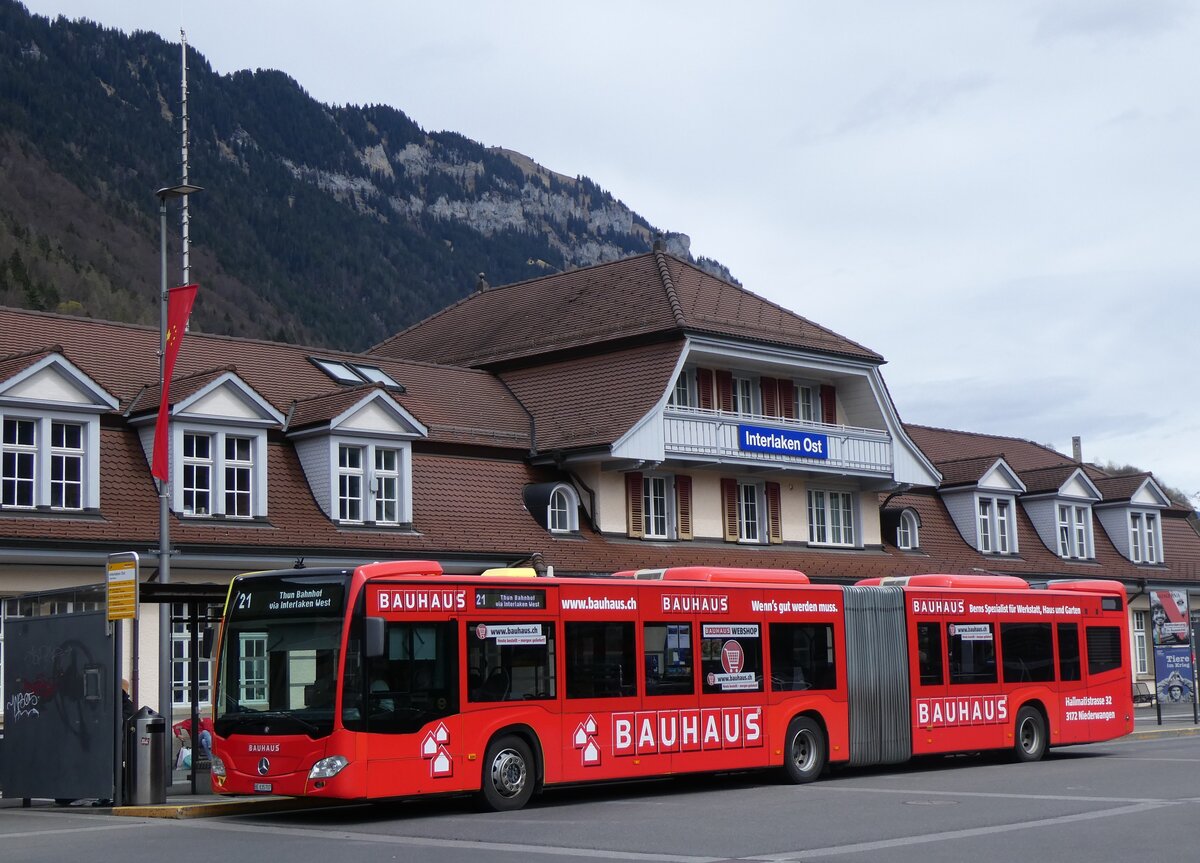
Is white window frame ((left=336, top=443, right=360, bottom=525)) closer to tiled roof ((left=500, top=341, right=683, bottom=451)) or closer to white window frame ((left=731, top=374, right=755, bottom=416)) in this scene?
tiled roof ((left=500, top=341, right=683, bottom=451))

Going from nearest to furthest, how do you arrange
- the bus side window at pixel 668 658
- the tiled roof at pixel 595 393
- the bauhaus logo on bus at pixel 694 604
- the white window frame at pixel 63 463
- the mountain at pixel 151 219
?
the bus side window at pixel 668 658 < the bauhaus logo on bus at pixel 694 604 < the white window frame at pixel 63 463 < the tiled roof at pixel 595 393 < the mountain at pixel 151 219

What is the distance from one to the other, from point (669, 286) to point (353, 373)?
25.3 feet

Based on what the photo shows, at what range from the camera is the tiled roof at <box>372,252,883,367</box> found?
37.1 metres

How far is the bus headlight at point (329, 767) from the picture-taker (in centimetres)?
1730

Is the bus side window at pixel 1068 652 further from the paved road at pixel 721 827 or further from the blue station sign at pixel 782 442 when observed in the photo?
the blue station sign at pixel 782 442

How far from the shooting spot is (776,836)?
596 inches

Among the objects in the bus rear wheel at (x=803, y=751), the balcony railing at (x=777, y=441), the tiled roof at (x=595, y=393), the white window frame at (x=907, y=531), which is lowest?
the bus rear wheel at (x=803, y=751)

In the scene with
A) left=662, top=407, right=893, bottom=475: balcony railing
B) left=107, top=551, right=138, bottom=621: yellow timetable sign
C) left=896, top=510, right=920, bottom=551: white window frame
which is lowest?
left=107, top=551, right=138, bottom=621: yellow timetable sign

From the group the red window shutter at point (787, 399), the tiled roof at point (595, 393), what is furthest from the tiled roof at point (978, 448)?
the tiled roof at point (595, 393)

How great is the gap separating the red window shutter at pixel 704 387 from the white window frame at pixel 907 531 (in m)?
8.05

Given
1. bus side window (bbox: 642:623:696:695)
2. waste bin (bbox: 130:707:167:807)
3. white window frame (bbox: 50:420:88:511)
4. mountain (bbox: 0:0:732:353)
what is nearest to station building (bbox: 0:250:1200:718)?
white window frame (bbox: 50:420:88:511)

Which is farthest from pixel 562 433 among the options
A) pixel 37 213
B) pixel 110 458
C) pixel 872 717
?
pixel 37 213

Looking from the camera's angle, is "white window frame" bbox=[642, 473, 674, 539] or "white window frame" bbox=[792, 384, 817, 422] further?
"white window frame" bbox=[792, 384, 817, 422]

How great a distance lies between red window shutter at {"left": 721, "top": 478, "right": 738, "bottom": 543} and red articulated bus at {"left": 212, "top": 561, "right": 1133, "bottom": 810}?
37.5ft
